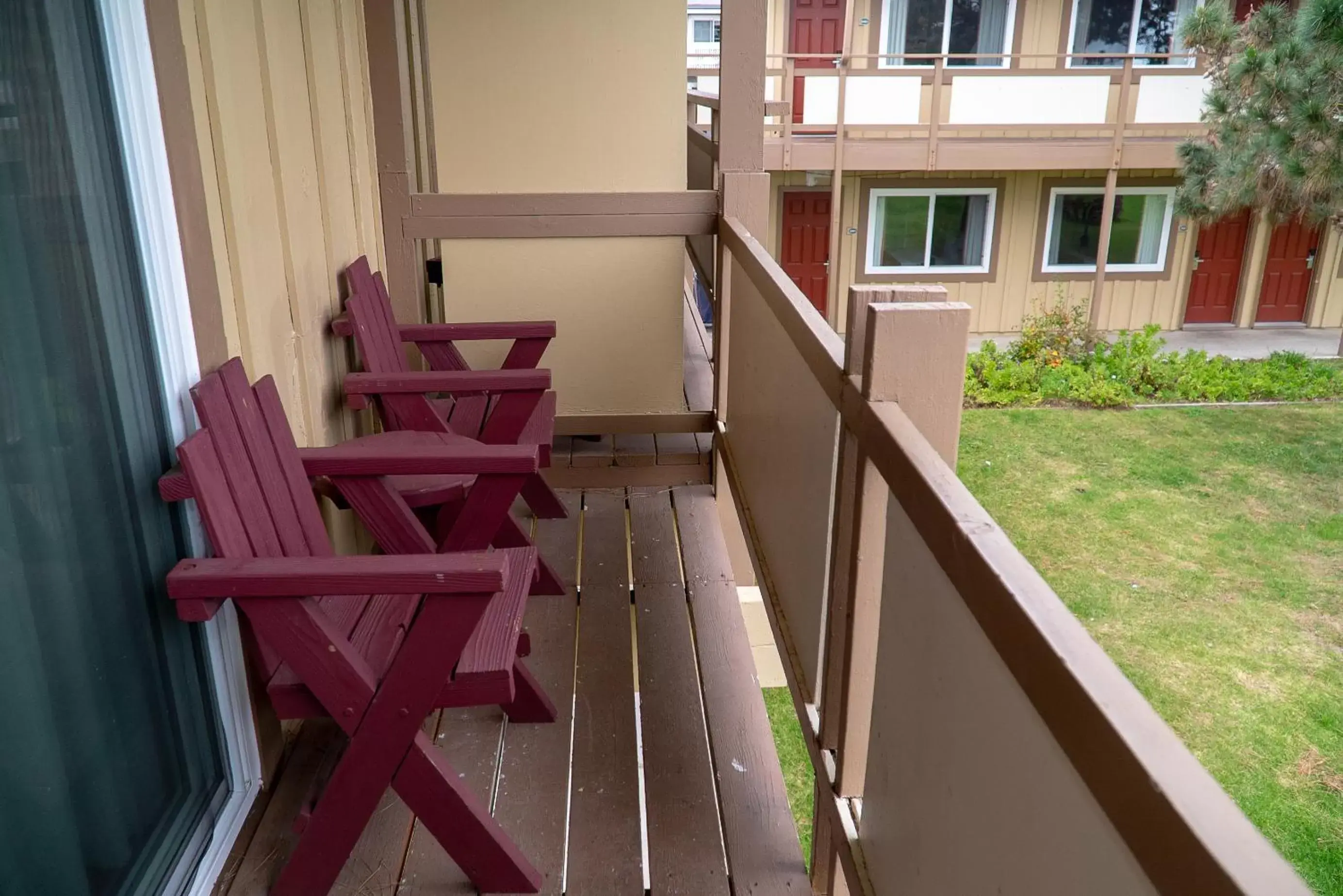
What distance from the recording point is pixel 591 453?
4391 mm

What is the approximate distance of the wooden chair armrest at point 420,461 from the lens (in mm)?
2230

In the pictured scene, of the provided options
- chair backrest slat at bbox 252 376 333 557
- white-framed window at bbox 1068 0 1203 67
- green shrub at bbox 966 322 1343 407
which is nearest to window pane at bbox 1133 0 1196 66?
white-framed window at bbox 1068 0 1203 67

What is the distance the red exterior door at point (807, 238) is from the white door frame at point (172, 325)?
1273 cm

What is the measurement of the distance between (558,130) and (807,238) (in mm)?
10955

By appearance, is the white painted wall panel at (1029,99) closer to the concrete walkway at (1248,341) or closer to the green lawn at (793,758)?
the concrete walkway at (1248,341)

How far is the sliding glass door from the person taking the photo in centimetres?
145

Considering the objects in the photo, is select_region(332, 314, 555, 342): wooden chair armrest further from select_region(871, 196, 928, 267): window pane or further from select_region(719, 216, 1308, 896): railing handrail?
select_region(871, 196, 928, 267): window pane

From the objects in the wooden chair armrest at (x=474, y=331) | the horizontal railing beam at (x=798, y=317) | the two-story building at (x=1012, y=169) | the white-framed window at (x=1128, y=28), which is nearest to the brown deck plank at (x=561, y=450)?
the wooden chair armrest at (x=474, y=331)

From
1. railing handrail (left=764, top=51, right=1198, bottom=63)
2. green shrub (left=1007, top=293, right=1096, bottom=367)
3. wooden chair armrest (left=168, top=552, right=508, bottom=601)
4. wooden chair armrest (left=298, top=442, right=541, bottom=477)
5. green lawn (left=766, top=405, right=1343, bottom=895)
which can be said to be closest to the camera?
wooden chair armrest (left=168, top=552, right=508, bottom=601)

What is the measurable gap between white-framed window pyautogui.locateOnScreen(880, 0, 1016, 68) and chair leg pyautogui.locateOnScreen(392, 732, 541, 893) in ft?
42.9

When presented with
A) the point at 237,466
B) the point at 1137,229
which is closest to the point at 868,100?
the point at 1137,229

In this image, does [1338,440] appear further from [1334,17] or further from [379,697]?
[379,697]

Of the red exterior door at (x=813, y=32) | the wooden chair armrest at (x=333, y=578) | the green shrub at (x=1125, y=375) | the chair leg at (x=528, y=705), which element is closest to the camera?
the wooden chair armrest at (x=333, y=578)

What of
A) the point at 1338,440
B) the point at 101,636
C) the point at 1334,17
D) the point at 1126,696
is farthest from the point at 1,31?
the point at 1338,440
